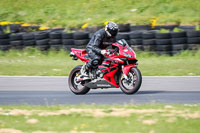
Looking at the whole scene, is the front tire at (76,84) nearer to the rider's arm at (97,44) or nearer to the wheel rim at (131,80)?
the rider's arm at (97,44)

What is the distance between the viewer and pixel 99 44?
9.59 metres

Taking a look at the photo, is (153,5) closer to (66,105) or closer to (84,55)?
(84,55)

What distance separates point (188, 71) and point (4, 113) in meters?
7.57

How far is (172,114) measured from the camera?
22.8 feet

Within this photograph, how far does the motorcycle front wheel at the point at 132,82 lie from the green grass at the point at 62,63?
3.79 m

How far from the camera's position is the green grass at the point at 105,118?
242 inches

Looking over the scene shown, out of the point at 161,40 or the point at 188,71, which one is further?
the point at 161,40

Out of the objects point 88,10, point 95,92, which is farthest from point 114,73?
point 88,10

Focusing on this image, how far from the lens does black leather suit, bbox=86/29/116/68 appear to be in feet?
31.3

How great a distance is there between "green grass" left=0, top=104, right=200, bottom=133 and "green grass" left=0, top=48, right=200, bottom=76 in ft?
18.4

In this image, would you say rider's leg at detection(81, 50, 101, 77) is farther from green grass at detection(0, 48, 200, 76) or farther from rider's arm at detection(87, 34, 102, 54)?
green grass at detection(0, 48, 200, 76)

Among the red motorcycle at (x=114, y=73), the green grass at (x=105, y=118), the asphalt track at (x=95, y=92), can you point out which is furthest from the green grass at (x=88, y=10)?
the green grass at (x=105, y=118)

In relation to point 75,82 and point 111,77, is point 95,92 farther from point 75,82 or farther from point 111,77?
point 111,77

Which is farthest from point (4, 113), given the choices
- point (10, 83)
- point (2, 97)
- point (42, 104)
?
point (10, 83)
